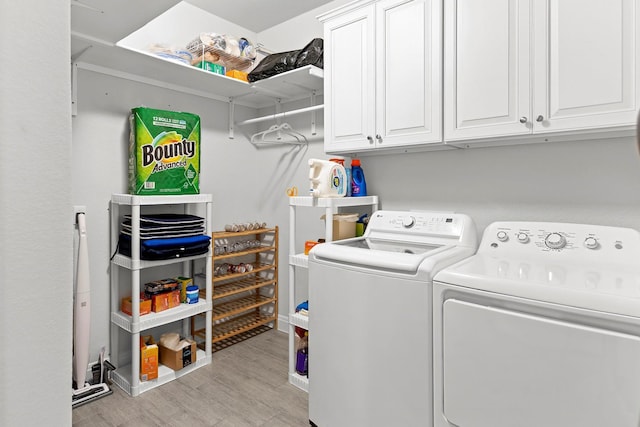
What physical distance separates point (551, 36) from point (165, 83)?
8.17 ft

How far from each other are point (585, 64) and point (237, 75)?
2.17 meters

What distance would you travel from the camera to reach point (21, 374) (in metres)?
0.49

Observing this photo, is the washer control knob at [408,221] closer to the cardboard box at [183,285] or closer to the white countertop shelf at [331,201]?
the white countertop shelf at [331,201]

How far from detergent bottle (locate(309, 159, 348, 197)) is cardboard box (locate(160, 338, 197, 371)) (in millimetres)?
→ 1414

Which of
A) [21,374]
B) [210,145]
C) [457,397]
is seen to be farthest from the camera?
[210,145]

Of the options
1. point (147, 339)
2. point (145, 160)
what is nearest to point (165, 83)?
point (145, 160)

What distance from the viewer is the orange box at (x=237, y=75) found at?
2.71 m

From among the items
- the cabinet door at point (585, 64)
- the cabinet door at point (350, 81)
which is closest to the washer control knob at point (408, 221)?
the cabinet door at point (350, 81)

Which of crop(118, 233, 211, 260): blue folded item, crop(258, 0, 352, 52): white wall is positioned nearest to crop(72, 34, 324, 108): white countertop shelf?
crop(258, 0, 352, 52): white wall

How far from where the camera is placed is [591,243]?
5.26ft

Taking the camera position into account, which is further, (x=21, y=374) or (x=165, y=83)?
(x=165, y=83)

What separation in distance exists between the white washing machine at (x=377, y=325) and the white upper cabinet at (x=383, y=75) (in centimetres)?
57

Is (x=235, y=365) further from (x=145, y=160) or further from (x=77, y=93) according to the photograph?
(x=77, y=93)

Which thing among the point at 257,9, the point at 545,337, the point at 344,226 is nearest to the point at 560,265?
the point at 545,337
